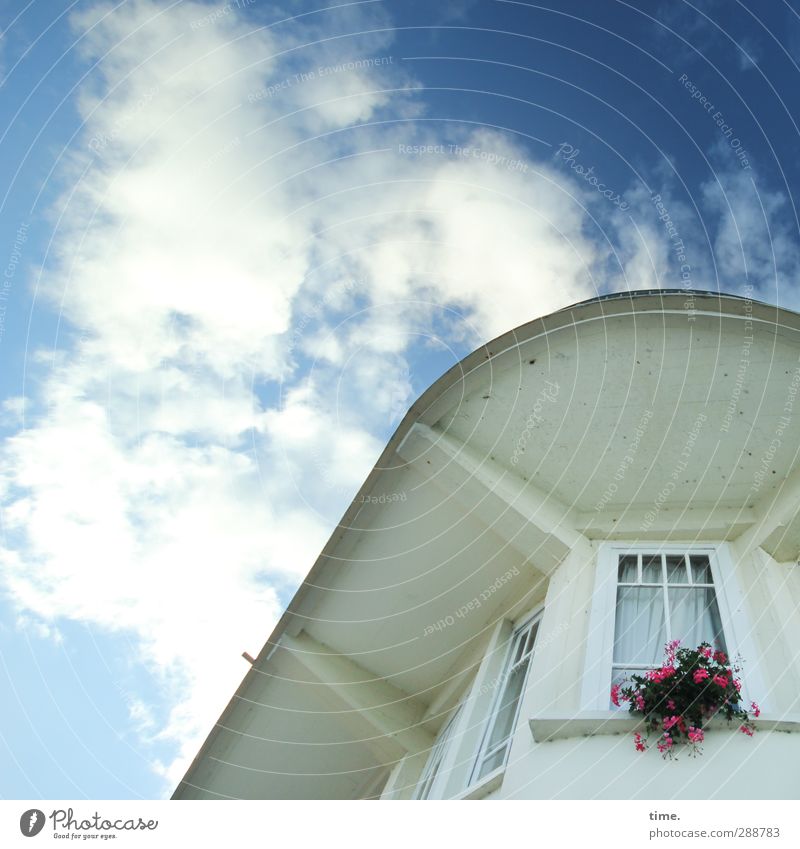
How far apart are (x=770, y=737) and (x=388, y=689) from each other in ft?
21.8

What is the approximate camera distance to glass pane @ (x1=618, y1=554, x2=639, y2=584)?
8.20 meters

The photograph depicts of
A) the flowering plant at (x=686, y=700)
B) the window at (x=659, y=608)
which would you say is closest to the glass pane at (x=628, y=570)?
the window at (x=659, y=608)

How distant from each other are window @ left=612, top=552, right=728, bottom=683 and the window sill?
4.84 ft

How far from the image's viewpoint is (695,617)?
24.9 feet

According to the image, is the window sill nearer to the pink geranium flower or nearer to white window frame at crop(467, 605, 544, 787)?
white window frame at crop(467, 605, 544, 787)

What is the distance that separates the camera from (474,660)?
407 inches

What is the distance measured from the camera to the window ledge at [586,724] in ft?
19.9

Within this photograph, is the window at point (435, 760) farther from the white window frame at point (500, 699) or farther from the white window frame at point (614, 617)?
the white window frame at point (614, 617)

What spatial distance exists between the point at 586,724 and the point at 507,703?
225 cm

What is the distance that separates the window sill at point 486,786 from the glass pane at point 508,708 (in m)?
1.14
